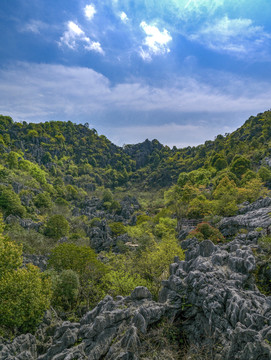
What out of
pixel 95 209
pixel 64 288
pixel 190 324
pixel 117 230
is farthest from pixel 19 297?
pixel 95 209

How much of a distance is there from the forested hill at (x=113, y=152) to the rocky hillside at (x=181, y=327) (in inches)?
2477

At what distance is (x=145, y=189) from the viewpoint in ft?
396

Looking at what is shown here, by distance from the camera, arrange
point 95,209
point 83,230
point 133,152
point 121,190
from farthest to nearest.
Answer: point 133,152, point 121,190, point 95,209, point 83,230

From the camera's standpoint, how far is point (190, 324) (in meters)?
13.1

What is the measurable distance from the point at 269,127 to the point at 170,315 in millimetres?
92486

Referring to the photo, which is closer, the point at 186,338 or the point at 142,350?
the point at 142,350

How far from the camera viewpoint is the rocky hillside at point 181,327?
10047 millimetres

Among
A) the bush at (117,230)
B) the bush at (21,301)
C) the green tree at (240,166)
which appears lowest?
the bush at (117,230)

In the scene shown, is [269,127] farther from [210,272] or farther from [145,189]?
[210,272]

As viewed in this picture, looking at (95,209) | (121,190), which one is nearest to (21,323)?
(95,209)

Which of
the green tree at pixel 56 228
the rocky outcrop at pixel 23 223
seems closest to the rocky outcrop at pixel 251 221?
the green tree at pixel 56 228

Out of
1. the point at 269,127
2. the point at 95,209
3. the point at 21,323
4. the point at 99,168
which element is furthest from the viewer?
the point at 99,168

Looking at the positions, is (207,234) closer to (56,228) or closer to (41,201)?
(56,228)

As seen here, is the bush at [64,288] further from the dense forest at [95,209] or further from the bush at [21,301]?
the bush at [21,301]
